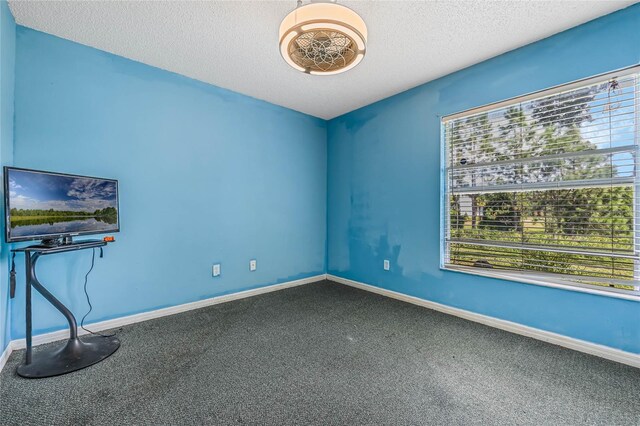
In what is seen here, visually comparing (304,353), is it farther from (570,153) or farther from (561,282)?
(570,153)

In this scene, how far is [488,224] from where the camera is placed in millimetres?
2695

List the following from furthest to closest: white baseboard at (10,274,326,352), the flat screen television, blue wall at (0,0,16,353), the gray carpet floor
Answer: white baseboard at (10,274,326,352)
blue wall at (0,0,16,353)
the flat screen television
the gray carpet floor

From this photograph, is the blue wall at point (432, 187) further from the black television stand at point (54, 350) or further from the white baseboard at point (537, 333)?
the black television stand at point (54, 350)

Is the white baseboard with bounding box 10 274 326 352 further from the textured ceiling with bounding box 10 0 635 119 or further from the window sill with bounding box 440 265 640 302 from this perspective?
the textured ceiling with bounding box 10 0 635 119

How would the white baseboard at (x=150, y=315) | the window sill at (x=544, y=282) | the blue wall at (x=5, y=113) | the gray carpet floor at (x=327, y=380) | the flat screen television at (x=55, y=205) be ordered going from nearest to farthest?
the gray carpet floor at (x=327, y=380)
the flat screen television at (x=55, y=205)
the blue wall at (x=5, y=113)
the window sill at (x=544, y=282)
the white baseboard at (x=150, y=315)

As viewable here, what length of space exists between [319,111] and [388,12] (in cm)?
203

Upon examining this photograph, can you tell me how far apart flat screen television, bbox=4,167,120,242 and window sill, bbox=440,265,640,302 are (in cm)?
320

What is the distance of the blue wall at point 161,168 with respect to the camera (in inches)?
86.8

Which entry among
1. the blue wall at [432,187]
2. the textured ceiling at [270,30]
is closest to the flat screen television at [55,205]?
the textured ceiling at [270,30]

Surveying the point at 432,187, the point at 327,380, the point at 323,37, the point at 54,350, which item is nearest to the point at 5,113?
the point at 54,350

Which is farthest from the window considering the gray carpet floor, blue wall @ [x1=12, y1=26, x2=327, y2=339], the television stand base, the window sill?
the television stand base

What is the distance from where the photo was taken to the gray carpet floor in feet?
4.75

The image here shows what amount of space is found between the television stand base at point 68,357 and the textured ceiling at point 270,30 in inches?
94.7

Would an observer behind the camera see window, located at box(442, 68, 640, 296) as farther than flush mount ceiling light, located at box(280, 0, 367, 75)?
Yes
